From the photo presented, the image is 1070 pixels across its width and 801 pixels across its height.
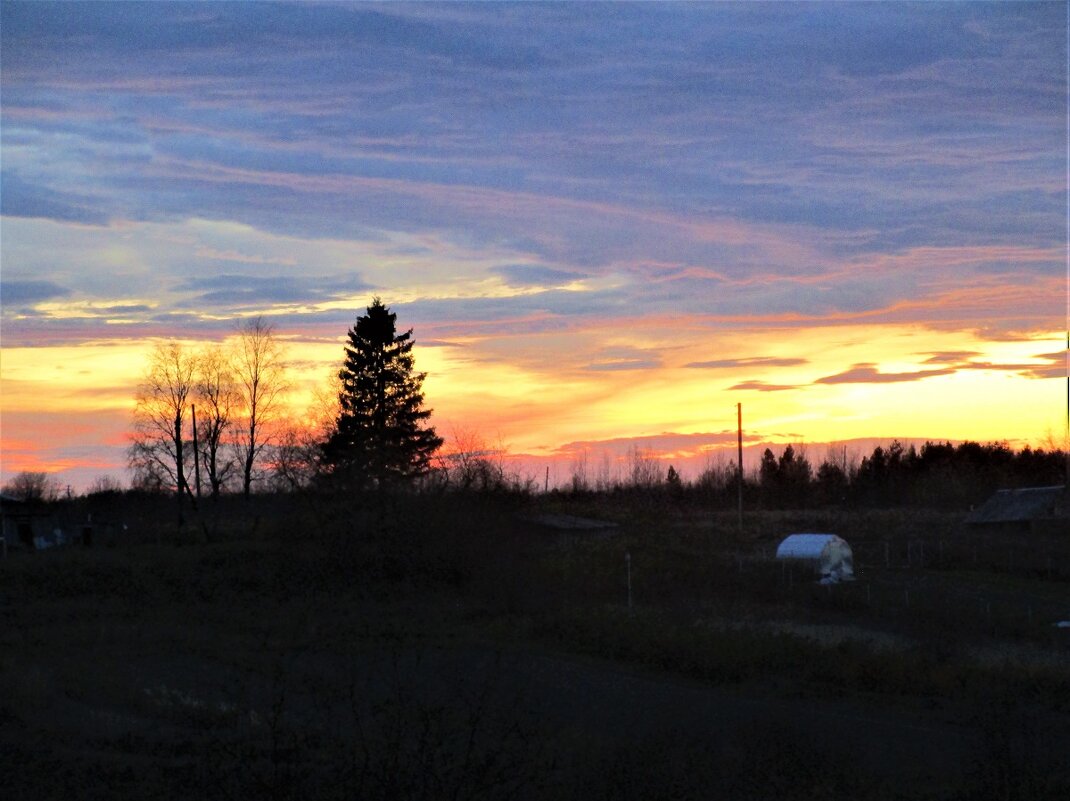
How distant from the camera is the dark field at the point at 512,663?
31.1ft

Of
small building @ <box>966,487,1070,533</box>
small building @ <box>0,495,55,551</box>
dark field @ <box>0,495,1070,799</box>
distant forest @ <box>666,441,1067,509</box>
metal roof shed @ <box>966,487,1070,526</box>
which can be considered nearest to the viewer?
dark field @ <box>0,495,1070,799</box>

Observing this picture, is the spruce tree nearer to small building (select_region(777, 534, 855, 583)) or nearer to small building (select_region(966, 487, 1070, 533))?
small building (select_region(777, 534, 855, 583))

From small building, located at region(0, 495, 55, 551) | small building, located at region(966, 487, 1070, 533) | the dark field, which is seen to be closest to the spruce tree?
the dark field

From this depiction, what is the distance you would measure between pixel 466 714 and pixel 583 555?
1130 inches

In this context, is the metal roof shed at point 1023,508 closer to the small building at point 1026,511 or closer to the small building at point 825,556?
the small building at point 1026,511

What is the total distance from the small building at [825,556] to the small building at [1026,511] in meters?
19.4

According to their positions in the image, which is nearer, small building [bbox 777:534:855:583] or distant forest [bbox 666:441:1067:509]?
small building [bbox 777:534:855:583]

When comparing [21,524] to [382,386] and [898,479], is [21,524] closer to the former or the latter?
[382,386]

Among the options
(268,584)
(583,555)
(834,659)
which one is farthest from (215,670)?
(583,555)

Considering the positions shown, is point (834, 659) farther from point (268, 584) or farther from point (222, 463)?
point (222, 463)

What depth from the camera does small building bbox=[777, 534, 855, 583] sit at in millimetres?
43688

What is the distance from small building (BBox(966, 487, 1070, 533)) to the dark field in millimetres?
4368

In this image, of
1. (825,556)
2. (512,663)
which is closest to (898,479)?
(825,556)

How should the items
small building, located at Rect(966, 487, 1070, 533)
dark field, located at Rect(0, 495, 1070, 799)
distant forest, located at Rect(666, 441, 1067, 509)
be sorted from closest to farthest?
dark field, located at Rect(0, 495, 1070, 799) → small building, located at Rect(966, 487, 1070, 533) → distant forest, located at Rect(666, 441, 1067, 509)
